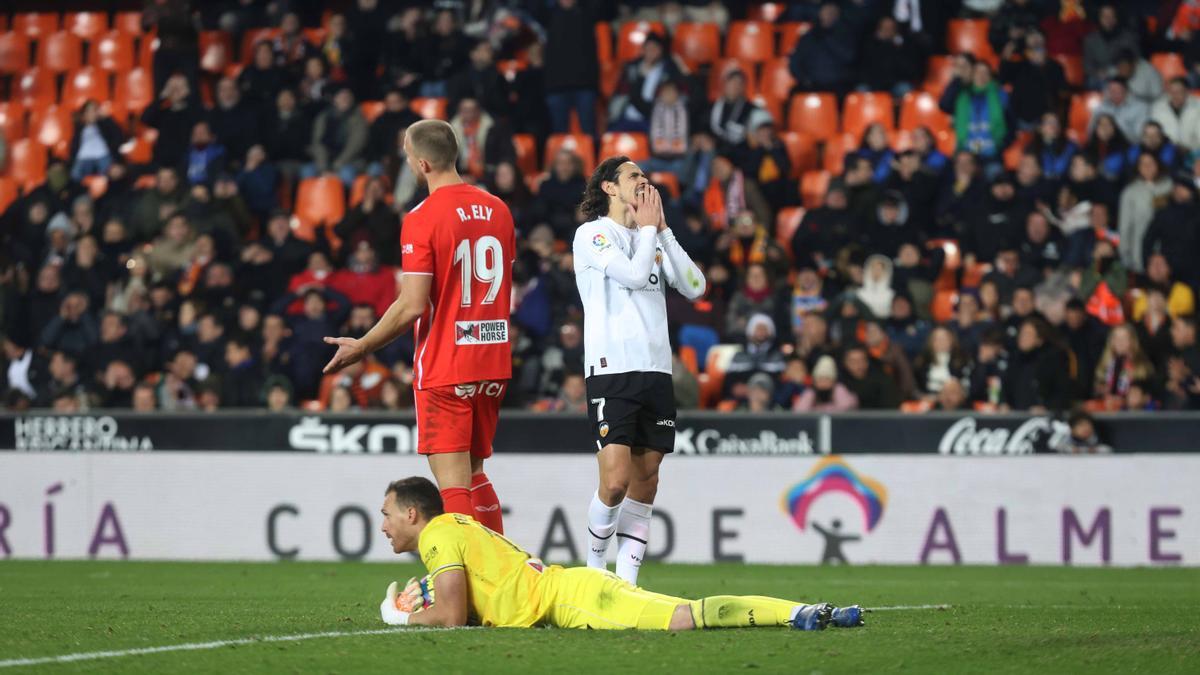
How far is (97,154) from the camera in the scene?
71.5ft

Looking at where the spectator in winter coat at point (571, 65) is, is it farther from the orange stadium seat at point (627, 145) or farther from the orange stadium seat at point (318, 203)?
the orange stadium seat at point (318, 203)

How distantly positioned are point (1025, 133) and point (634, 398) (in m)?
12.0

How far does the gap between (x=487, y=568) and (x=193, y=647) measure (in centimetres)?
115

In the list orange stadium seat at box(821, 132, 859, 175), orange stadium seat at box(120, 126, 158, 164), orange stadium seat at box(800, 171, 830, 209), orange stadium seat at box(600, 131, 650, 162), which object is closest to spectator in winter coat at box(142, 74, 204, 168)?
orange stadium seat at box(120, 126, 158, 164)

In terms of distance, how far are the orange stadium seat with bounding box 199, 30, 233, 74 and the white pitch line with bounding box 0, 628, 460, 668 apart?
16638 millimetres

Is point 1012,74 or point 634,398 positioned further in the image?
point 1012,74

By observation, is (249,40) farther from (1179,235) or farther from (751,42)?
(1179,235)

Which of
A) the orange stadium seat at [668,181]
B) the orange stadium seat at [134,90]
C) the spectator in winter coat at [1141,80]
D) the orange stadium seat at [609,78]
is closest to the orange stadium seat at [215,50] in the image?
the orange stadium seat at [134,90]

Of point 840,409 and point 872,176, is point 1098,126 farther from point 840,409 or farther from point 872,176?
point 840,409

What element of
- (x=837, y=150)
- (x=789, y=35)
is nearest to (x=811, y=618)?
(x=837, y=150)

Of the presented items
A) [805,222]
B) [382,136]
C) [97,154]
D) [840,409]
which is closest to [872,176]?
[805,222]

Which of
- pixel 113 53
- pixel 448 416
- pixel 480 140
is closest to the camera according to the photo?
pixel 448 416

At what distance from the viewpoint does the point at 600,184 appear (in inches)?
337

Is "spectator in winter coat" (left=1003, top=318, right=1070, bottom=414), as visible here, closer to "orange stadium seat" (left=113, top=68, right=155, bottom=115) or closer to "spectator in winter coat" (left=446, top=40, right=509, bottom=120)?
"spectator in winter coat" (left=446, top=40, right=509, bottom=120)
